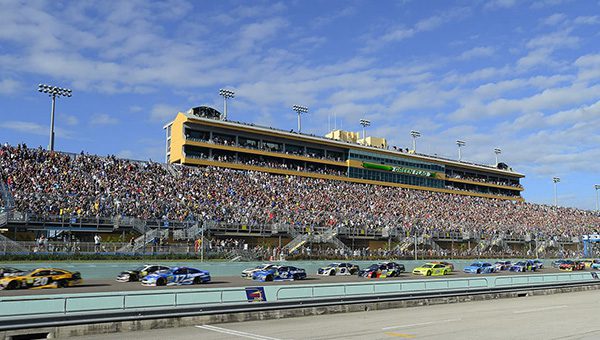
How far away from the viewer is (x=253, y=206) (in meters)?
57.5


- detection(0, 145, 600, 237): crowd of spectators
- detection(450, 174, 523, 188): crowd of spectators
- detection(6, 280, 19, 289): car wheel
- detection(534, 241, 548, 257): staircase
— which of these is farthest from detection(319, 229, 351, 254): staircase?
detection(450, 174, 523, 188): crowd of spectators

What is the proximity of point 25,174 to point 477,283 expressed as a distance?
123 ft

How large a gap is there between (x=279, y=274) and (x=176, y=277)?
281 inches

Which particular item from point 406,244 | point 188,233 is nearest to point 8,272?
point 188,233

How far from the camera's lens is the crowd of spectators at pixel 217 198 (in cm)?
4616


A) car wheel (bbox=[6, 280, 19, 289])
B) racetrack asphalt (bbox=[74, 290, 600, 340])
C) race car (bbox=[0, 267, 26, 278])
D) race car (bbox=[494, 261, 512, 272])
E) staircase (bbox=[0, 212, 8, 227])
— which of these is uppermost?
staircase (bbox=[0, 212, 8, 227])

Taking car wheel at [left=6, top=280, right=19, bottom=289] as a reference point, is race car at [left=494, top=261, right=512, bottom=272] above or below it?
below

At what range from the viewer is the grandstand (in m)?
44.6

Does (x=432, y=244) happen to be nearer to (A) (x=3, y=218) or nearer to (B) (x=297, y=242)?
(B) (x=297, y=242)

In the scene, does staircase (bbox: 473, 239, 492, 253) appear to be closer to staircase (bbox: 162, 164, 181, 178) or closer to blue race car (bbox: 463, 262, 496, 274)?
blue race car (bbox: 463, 262, 496, 274)

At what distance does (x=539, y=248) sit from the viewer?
78125 mm

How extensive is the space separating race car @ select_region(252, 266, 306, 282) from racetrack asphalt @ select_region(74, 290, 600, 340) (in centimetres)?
1335

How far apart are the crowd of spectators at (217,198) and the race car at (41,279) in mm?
15447

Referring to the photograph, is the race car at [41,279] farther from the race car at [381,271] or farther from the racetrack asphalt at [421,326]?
the race car at [381,271]
